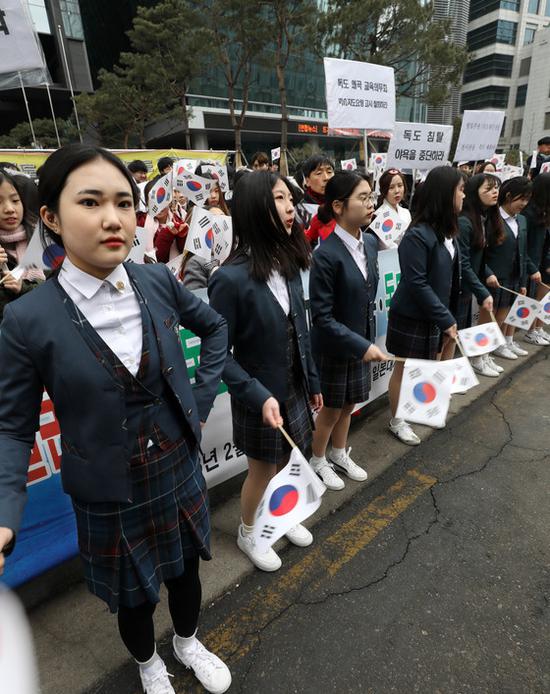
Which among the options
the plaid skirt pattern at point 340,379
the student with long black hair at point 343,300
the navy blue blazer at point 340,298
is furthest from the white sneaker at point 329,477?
the navy blue blazer at point 340,298

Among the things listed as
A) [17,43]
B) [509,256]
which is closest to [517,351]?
[509,256]

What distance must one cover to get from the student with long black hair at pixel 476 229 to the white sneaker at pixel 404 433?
39.2 inches

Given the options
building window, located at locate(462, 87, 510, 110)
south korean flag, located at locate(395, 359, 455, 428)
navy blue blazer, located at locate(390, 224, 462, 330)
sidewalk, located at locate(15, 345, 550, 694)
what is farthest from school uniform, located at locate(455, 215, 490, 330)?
building window, located at locate(462, 87, 510, 110)

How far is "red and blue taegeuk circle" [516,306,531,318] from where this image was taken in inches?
158

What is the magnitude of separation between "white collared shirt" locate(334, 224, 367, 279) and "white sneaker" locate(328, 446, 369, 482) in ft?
4.00

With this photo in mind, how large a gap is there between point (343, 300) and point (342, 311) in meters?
0.07

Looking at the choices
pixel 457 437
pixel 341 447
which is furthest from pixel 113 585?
pixel 457 437

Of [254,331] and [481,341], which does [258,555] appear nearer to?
[254,331]

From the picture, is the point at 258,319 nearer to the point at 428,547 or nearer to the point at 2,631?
the point at 2,631

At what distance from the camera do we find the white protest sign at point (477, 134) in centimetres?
622

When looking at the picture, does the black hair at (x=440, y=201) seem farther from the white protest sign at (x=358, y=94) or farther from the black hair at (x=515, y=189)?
the white protest sign at (x=358, y=94)

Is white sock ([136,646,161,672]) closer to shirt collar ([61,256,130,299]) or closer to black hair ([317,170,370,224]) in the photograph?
shirt collar ([61,256,130,299])

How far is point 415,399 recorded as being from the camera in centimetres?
235

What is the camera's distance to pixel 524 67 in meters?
48.3
